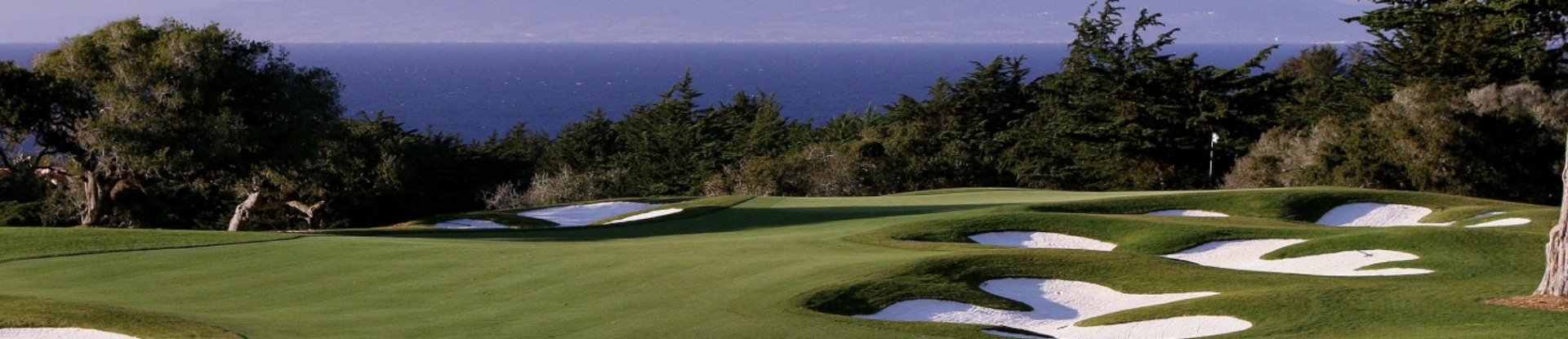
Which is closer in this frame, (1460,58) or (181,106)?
(181,106)

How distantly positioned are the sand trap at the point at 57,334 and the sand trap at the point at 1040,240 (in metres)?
15.2

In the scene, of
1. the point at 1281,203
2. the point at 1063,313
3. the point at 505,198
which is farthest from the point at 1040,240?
the point at 505,198

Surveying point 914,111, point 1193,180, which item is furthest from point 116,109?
point 914,111

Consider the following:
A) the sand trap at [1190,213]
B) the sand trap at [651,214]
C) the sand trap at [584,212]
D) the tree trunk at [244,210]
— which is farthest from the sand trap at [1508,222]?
the tree trunk at [244,210]

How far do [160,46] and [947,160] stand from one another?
34.6 meters

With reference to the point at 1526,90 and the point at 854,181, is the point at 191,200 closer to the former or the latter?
the point at 854,181

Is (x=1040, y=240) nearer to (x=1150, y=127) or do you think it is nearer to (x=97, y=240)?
(x=97, y=240)

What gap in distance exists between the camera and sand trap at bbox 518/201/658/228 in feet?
116

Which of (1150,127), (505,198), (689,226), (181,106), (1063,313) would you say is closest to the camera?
(1063,313)

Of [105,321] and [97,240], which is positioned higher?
[105,321]

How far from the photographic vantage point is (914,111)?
248ft

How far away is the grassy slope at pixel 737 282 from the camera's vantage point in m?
14.7

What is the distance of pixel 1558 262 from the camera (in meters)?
15.6

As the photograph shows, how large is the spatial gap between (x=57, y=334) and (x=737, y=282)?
797 centimetres
